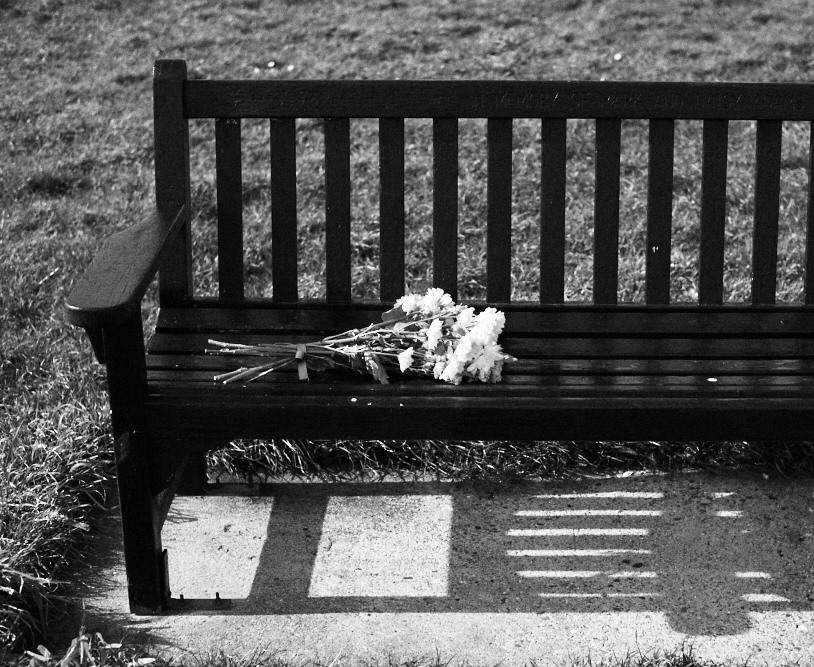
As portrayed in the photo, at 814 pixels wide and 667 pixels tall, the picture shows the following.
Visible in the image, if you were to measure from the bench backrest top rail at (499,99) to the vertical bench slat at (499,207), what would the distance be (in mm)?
61

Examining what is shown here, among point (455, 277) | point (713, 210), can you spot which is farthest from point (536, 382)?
point (713, 210)

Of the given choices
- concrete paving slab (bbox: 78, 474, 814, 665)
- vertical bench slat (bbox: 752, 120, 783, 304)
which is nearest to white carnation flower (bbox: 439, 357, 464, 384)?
concrete paving slab (bbox: 78, 474, 814, 665)

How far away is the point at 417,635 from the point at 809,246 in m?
1.51

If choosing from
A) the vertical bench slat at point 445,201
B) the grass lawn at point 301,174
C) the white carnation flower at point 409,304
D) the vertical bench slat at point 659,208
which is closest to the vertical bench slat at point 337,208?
the vertical bench slat at point 445,201

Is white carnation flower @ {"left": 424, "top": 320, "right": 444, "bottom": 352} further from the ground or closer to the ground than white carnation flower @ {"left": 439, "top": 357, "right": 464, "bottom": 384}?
further from the ground

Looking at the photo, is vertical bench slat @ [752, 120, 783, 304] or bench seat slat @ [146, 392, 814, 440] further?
vertical bench slat @ [752, 120, 783, 304]

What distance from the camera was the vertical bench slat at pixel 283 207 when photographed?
3.27m

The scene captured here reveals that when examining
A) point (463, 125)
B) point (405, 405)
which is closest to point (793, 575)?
point (405, 405)

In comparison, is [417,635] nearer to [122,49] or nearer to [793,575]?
[793,575]

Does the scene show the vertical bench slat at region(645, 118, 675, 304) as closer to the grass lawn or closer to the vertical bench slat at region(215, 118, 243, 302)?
the grass lawn

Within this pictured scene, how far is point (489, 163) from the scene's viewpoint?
327cm

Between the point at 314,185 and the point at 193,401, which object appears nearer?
the point at 193,401

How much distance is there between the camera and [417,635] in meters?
2.76

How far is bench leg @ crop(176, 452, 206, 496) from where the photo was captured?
128 inches
